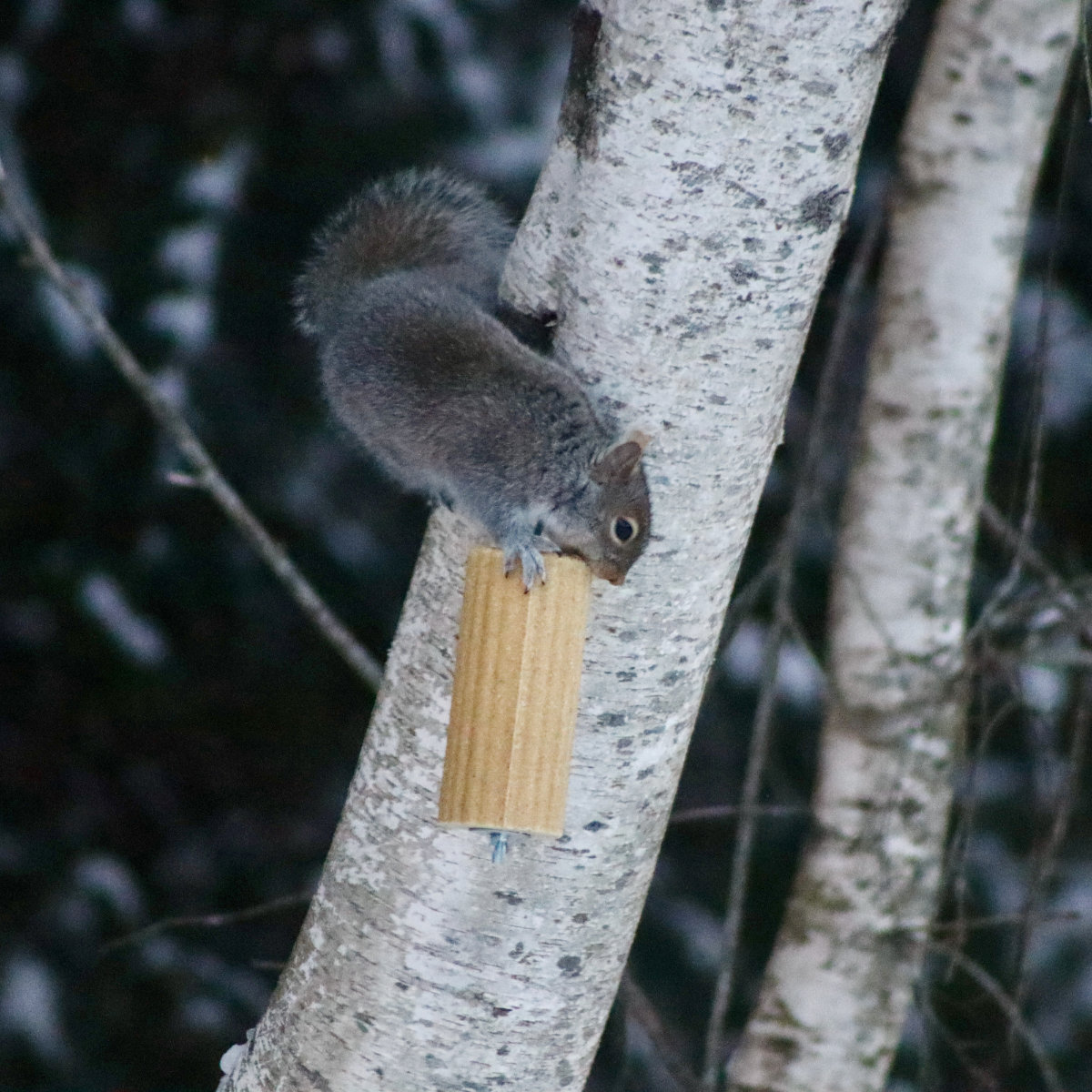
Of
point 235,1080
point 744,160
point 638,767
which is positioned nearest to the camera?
point 744,160

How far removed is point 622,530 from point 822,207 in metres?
0.30

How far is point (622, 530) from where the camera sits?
3.39 feet

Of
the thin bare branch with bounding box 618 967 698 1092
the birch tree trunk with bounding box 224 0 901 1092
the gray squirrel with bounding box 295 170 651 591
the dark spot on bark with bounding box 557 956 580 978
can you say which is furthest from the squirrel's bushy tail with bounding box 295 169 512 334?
the thin bare branch with bounding box 618 967 698 1092

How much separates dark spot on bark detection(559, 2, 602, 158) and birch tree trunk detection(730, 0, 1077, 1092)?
102cm

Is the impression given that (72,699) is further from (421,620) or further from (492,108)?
(421,620)

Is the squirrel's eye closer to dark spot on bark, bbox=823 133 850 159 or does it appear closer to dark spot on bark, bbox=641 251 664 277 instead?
dark spot on bark, bbox=641 251 664 277

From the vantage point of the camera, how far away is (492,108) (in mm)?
2484

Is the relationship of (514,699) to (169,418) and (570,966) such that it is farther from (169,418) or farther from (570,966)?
(169,418)

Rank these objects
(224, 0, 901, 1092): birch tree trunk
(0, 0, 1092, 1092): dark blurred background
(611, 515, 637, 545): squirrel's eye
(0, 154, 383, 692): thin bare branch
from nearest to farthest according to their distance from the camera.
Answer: (224, 0, 901, 1092): birch tree trunk
(611, 515, 637, 545): squirrel's eye
(0, 154, 383, 692): thin bare branch
(0, 0, 1092, 1092): dark blurred background

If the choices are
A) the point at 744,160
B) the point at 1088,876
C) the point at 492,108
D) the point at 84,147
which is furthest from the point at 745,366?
the point at 1088,876

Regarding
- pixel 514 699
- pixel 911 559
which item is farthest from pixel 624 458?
pixel 911 559

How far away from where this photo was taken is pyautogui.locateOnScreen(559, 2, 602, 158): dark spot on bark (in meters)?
0.92

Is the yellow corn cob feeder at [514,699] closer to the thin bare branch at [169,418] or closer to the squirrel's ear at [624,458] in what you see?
the squirrel's ear at [624,458]

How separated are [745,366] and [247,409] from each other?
1764 mm
